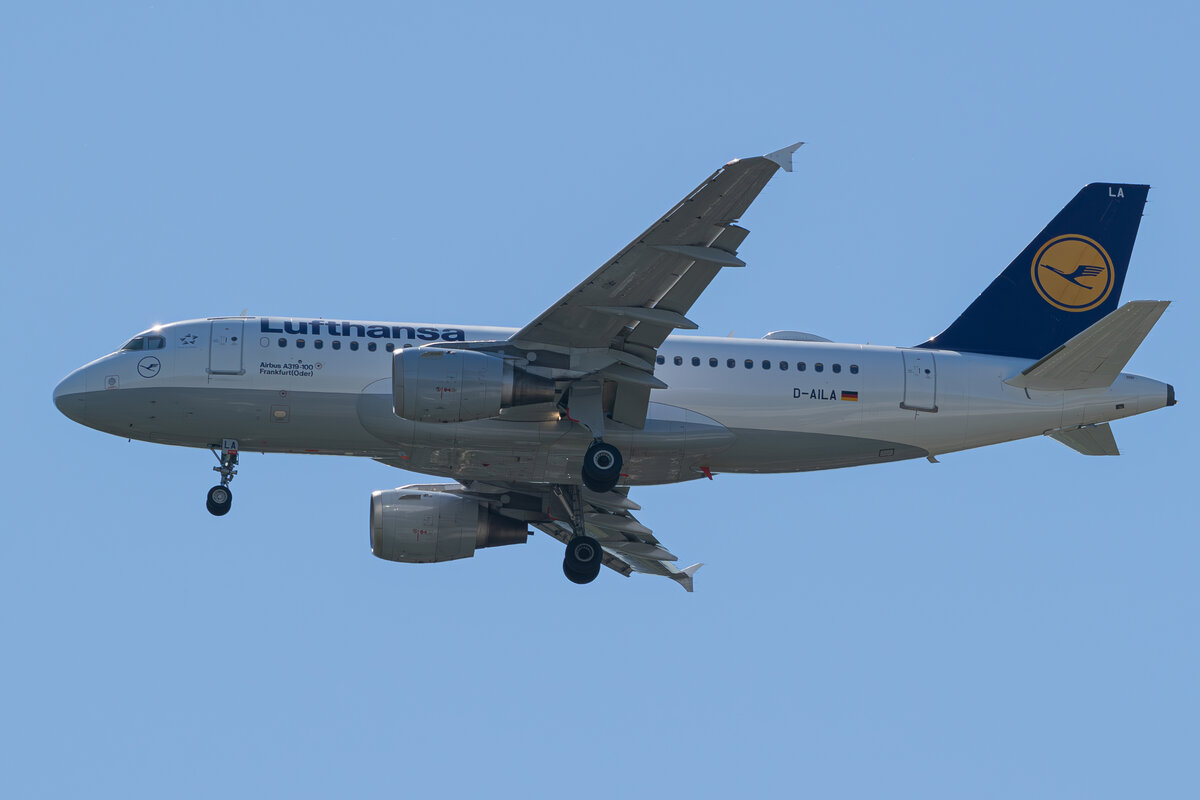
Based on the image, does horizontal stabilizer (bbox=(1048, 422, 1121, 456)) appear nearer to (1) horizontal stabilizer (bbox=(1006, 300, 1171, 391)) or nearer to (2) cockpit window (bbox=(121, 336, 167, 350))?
(1) horizontal stabilizer (bbox=(1006, 300, 1171, 391))

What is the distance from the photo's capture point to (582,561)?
39062 mm

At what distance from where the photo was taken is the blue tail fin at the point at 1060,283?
40.8 meters

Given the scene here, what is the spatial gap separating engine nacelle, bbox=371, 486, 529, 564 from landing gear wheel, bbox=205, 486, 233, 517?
4.91m

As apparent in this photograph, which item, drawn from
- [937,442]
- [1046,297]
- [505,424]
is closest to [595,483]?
[505,424]

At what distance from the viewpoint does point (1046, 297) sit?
4153 cm

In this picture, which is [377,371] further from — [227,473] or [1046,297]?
[1046,297]

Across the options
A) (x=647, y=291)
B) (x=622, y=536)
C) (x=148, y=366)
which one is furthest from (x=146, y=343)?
(x=622, y=536)

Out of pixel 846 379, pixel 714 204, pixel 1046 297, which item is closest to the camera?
pixel 714 204

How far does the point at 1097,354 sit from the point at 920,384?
410cm

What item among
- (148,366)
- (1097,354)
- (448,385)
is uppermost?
(1097,354)

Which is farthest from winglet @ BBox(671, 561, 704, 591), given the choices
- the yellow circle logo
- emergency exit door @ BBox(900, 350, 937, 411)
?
the yellow circle logo

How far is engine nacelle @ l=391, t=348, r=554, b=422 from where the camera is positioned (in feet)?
114

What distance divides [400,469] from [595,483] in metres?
5.57

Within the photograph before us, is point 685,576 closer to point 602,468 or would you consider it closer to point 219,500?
point 602,468
